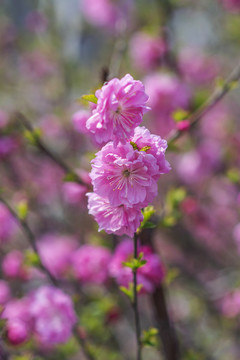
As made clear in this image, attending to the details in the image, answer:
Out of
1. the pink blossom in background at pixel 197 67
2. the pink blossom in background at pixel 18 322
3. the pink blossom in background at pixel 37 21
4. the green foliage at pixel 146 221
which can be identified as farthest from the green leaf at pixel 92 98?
the pink blossom in background at pixel 37 21

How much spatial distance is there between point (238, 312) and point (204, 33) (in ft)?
10.8

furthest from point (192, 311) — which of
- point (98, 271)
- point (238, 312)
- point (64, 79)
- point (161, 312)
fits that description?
point (64, 79)

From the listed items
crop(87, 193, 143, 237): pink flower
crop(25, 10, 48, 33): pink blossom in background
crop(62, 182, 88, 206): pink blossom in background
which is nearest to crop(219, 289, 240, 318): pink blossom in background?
crop(62, 182, 88, 206): pink blossom in background

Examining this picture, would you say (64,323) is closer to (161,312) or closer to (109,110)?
(161,312)

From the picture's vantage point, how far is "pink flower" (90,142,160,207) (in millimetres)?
856

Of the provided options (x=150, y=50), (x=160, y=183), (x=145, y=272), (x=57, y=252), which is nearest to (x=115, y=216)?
(x=145, y=272)

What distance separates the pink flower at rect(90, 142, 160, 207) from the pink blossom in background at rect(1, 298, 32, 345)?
67cm

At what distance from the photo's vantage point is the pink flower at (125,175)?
0.86m

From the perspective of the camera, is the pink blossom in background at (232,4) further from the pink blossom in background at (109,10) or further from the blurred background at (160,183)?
the pink blossom in background at (109,10)

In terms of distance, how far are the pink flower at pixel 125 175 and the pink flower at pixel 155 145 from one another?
0.09 feet

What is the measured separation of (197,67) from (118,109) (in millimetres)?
3068

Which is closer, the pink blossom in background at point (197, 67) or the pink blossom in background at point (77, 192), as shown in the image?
the pink blossom in background at point (77, 192)

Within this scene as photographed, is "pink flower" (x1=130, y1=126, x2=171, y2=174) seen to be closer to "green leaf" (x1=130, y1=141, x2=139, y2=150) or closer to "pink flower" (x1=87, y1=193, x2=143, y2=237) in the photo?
"green leaf" (x1=130, y1=141, x2=139, y2=150)

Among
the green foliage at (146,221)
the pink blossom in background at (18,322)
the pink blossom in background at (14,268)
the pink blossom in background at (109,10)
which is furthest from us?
the pink blossom in background at (109,10)
